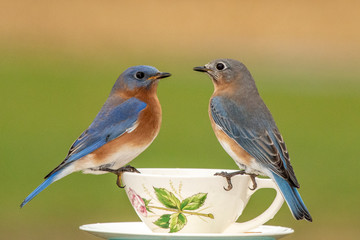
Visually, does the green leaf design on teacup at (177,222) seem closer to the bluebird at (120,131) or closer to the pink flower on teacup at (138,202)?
the pink flower on teacup at (138,202)

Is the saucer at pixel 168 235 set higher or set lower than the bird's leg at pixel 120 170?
lower

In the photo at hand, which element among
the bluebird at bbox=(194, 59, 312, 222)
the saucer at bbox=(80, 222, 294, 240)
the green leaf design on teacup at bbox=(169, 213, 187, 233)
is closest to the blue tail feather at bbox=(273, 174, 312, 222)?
the bluebird at bbox=(194, 59, 312, 222)

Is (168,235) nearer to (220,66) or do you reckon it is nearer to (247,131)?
(247,131)

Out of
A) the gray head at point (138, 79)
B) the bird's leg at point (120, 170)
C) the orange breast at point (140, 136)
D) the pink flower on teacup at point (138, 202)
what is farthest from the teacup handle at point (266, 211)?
the gray head at point (138, 79)

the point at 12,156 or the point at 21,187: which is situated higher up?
the point at 12,156

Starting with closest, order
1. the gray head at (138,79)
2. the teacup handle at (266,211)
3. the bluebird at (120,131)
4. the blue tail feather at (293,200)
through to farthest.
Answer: the blue tail feather at (293,200) → the teacup handle at (266,211) → the bluebird at (120,131) → the gray head at (138,79)

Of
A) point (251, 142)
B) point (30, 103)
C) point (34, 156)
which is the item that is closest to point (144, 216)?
point (251, 142)

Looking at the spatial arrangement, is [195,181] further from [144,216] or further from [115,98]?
[115,98]

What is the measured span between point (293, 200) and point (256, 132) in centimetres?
69

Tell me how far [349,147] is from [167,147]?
5.17 m

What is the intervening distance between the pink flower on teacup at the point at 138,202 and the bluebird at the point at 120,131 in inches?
6.8

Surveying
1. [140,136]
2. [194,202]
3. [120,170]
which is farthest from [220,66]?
[194,202]

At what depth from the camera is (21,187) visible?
13.0 metres

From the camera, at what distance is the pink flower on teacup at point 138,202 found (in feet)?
16.2
